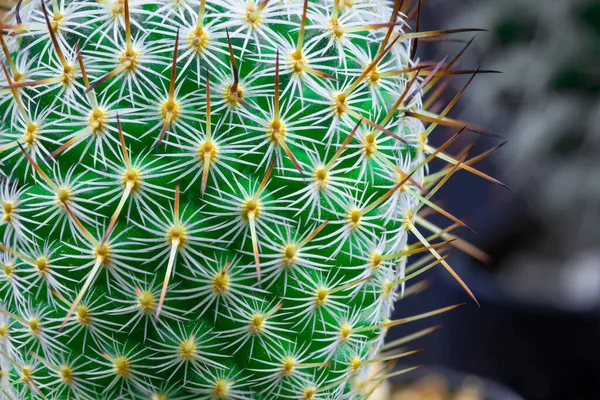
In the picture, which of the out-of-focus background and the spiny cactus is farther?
the out-of-focus background

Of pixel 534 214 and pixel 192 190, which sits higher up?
pixel 192 190

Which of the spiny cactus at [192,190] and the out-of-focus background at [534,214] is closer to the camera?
the spiny cactus at [192,190]

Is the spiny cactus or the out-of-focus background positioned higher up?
the spiny cactus

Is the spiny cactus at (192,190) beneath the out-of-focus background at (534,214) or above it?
above

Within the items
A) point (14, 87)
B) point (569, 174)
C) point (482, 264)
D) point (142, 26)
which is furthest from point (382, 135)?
point (482, 264)

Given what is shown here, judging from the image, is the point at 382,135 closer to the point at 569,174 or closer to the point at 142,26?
the point at 142,26
